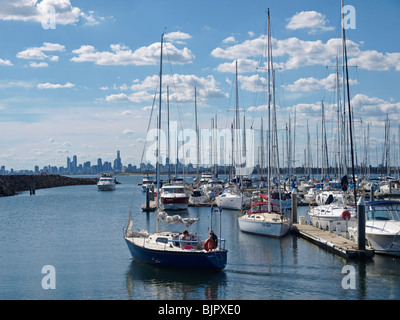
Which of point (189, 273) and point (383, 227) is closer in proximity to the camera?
point (189, 273)

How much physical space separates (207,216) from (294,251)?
2256 centimetres

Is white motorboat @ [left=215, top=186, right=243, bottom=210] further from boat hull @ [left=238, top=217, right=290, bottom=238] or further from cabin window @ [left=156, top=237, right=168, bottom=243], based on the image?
cabin window @ [left=156, top=237, right=168, bottom=243]

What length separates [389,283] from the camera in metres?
23.8

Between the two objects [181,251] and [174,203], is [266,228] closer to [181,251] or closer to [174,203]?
[181,251]

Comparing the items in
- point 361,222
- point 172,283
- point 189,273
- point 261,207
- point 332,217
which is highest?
point 361,222

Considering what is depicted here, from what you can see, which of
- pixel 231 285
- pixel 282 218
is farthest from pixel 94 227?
pixel 231 285

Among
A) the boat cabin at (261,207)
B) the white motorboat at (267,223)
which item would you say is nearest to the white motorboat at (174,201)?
the boat cabin at (261,207)

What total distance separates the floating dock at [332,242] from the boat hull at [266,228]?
1.67 m

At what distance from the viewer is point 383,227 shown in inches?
1145

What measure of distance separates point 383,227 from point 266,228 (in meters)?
9.73

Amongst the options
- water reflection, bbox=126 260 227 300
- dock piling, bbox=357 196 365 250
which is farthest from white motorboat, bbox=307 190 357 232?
water reflection, bbox=126 260 227 300

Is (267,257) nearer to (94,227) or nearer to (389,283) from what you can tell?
(389,283)

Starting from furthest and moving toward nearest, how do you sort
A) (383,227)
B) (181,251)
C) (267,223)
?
(267,223), (383,227), (181,251)

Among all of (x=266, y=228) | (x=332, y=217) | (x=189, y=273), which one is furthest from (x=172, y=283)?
(x=332, y=217)
